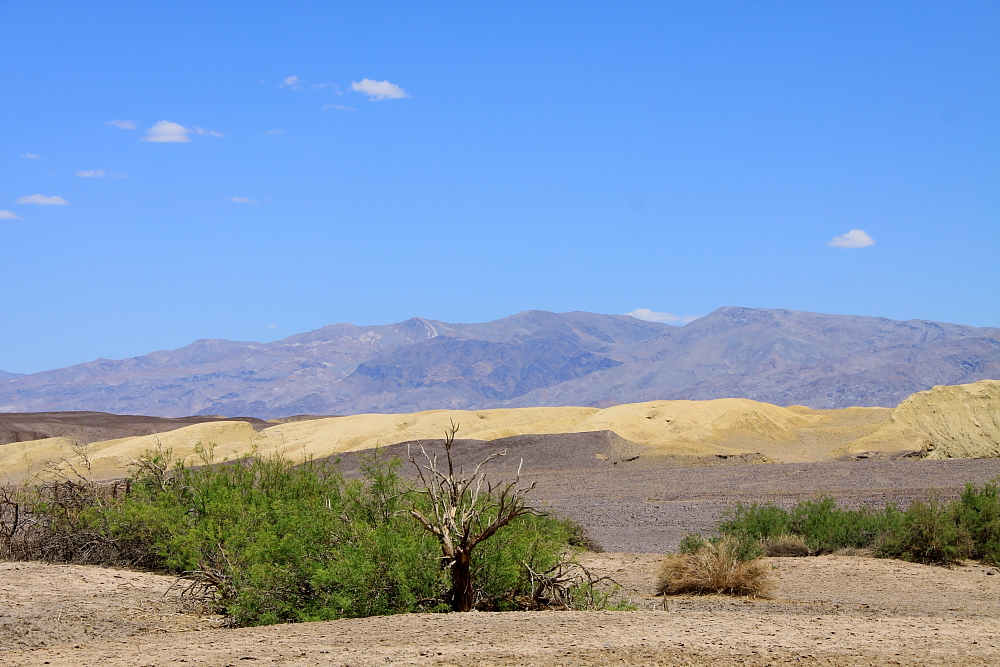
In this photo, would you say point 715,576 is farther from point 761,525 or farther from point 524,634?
point 524,634

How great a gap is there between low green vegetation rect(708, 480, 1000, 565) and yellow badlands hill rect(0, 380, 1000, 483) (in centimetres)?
2131

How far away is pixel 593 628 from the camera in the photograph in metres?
8.84

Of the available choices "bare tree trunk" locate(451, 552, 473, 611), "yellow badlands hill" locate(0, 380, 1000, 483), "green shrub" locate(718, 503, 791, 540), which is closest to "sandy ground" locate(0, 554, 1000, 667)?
"bare tree trunk" locate(451, 552, 473, 611)

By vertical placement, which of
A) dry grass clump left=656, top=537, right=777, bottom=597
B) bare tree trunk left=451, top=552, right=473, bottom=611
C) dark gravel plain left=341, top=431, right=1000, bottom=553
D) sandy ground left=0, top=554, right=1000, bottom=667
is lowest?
dark gravel plain left=341, top=431, right=1000, bottom=553

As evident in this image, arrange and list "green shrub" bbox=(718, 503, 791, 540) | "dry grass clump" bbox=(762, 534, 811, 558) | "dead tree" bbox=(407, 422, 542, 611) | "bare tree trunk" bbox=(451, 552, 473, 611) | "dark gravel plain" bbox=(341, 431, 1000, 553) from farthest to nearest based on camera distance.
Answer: "dark gravel plain" bbox=(341, 431, 1000, 553)
"green shrub" bbox=(718, 503, 791, 540)
"dry grass clump" bbox=(762, 534, 811, 558)
"bare tree trunk" bbox=(451, 552, 473, 611)
"dead tree" bbox=(407, 422, 542, 611)

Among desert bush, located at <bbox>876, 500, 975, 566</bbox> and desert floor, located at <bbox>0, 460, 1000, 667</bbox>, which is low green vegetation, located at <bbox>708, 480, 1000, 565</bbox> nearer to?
desert bush, located at <bbox>876, 500, 975, 566</bbox>

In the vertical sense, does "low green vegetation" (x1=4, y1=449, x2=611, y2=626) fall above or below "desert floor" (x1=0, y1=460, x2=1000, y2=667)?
above

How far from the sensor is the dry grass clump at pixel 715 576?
13055 millimetres

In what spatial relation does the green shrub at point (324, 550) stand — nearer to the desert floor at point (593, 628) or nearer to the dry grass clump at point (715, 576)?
the desert floor at point (593, 628)

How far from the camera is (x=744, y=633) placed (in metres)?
8.92

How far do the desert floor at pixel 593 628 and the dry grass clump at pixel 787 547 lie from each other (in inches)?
34.0

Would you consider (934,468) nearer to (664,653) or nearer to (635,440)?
(635,440)

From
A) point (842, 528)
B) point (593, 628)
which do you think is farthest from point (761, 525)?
point (593, 628)

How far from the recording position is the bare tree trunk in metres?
9.71
